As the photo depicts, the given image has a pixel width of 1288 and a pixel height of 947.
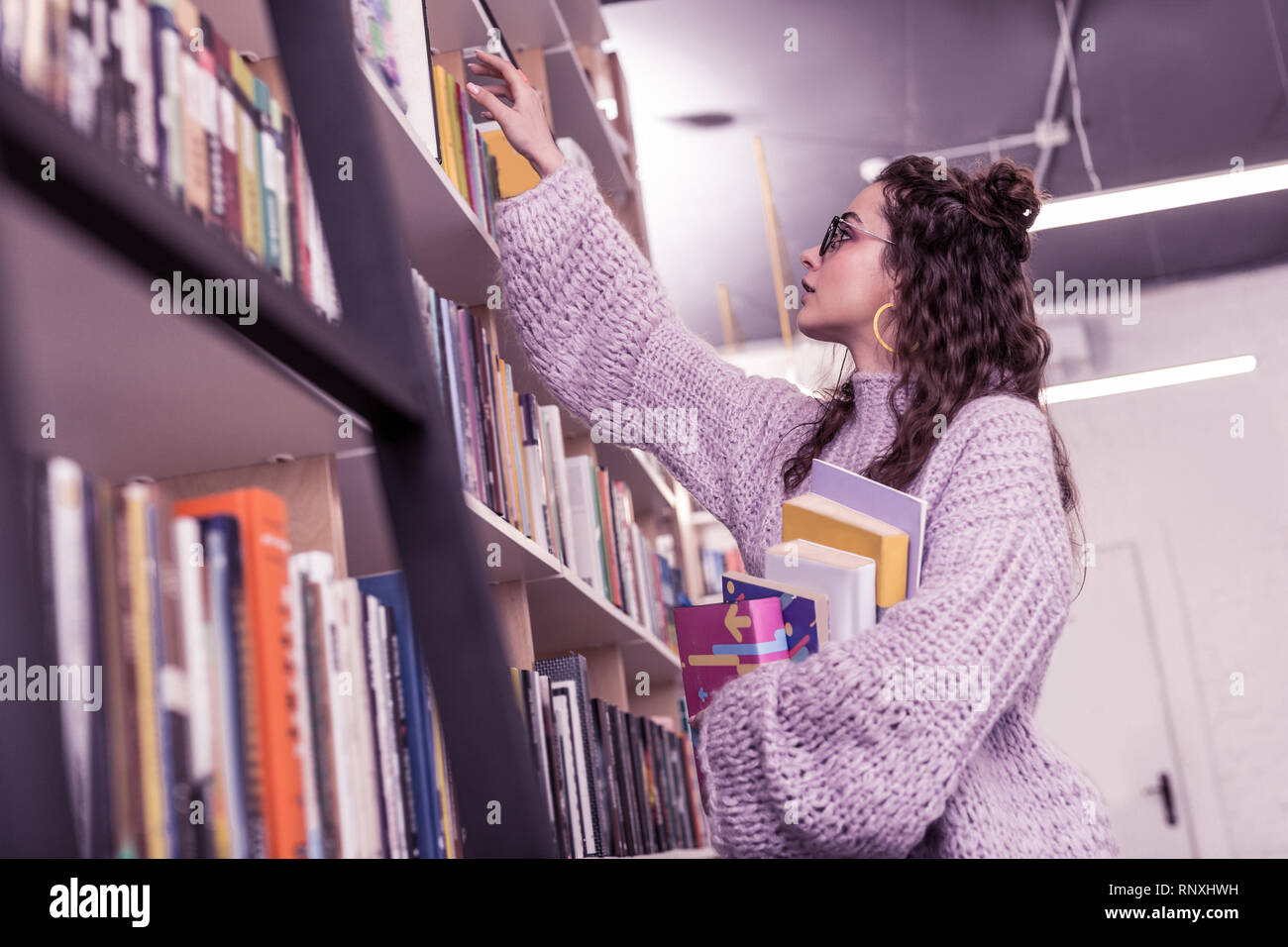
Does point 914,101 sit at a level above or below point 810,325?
above

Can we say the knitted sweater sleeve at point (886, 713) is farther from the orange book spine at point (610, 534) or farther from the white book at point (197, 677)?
the orange book spine at point (610, 534)

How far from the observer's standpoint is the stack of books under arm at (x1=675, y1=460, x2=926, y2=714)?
1.08 meters

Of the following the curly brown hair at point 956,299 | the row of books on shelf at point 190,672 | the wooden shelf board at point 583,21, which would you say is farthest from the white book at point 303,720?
the wooden shelf board at point 583,21

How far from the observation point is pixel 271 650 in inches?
24.6

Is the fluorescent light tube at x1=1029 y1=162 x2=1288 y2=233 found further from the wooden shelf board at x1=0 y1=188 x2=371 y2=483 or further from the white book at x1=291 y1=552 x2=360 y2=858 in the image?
the white book at x1=291 y1=552 x2=360 y2=858

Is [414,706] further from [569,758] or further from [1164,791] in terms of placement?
[1164,791]

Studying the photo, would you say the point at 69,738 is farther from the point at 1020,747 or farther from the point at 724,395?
the point at 724,395

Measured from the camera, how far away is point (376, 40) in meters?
1.34

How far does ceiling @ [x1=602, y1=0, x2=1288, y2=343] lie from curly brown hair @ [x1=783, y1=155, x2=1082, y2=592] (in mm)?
2301

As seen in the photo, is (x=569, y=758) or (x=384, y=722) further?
(x=569, y=758)

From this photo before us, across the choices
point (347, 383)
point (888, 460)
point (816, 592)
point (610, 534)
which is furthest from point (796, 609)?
point (610, 534)

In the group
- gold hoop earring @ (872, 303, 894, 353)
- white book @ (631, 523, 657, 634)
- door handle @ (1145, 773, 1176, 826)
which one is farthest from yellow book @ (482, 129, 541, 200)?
door handle @ (1145, 773, 1176, 826)

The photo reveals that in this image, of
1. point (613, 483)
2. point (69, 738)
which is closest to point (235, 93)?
point (69, 738)

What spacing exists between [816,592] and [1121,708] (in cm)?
519
